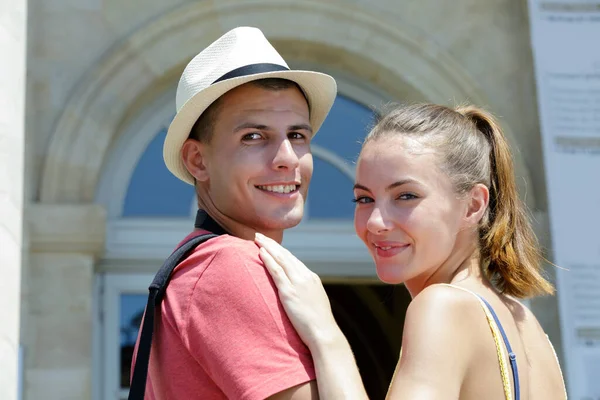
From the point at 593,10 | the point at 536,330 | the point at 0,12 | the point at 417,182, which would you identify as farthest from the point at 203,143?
the point at 593,10

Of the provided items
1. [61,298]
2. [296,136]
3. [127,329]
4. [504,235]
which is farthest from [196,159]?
[127,329]

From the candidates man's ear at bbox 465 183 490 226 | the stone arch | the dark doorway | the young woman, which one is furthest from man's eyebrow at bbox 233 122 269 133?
the dark doorway

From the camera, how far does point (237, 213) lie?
8.22 feet

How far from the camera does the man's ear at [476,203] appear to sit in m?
2.50

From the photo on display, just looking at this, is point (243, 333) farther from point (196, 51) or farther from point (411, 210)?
point (196, 51)

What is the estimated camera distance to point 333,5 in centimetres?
699

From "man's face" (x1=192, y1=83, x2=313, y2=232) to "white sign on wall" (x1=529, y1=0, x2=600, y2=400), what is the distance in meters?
4.35

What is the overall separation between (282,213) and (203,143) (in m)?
0.26

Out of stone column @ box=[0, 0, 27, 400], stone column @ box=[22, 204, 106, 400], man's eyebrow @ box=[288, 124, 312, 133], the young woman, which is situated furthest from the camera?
stone column @ box=[22, 204, 106, 400]

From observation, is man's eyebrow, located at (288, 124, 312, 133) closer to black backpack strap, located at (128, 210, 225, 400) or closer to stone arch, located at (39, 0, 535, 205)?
black backpack strap, located at (128, 210, 225, 400)

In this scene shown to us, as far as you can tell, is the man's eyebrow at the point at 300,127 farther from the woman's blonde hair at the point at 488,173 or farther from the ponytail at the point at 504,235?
the ponytail at the point at 504,235

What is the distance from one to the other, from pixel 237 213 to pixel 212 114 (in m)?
0.24

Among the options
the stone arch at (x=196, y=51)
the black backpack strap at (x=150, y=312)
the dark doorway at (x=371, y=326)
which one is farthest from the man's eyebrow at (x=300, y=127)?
the dark doorway at (x=371, y=326)

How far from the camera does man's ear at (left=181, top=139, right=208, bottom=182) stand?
8.50ft
